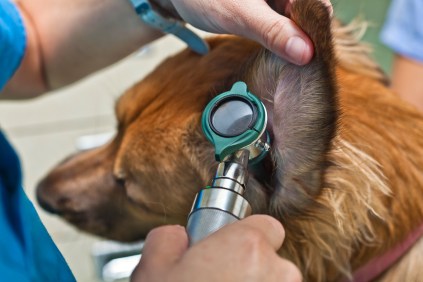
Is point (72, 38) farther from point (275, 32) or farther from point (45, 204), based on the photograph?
point (275, 32)

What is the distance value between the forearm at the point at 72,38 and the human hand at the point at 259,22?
33cm

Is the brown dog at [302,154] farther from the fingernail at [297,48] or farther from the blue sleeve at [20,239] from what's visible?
the blue sleeve at [20,239]

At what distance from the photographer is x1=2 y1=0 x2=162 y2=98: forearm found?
1396 mm

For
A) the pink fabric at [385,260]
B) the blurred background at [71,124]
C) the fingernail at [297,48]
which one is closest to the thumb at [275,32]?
the fingernail at [297,48]

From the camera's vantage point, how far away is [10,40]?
51.7 inches

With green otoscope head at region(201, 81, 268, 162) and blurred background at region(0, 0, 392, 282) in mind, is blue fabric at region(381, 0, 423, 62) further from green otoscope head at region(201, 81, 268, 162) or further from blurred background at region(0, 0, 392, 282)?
green otoscope head at region(201, 81, 268, 162)

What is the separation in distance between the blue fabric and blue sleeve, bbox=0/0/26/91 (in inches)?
51.0

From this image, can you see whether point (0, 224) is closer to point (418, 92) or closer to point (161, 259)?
point (161, 259)

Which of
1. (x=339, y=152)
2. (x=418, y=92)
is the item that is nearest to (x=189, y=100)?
(x=339, y=152)

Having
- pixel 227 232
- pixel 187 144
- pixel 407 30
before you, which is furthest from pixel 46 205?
pixel 407 30

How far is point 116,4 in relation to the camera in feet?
4.54

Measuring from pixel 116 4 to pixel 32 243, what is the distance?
61 cm

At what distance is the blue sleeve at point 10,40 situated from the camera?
127 centimetres

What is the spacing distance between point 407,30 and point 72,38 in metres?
1.20
